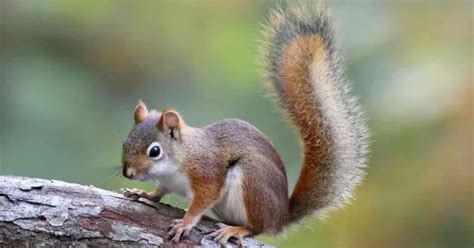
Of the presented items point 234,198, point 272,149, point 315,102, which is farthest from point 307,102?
point 234,198

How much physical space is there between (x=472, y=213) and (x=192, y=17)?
156 cm

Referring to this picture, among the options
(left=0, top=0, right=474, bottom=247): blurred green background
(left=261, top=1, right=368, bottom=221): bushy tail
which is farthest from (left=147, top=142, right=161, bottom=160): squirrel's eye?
(left=0, top=0, right=474, bottom=247): blurred green background

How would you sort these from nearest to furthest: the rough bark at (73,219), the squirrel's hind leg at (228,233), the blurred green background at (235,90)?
the rough bark at (73,219) < the squirrel's hind leg at (228,233) < the blurred green background at (235,90)

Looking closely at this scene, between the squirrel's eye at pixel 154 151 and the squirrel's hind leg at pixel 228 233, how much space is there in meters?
0.22

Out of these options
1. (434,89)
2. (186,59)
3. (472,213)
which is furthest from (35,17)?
(472,213)

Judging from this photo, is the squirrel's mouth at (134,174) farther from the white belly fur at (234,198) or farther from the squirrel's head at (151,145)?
the white belly fur at (234,198)

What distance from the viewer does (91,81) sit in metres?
3.85

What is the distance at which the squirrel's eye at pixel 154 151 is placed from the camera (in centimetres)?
222

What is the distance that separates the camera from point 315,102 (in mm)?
2359

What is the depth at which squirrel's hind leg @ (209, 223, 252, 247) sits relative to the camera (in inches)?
85.4

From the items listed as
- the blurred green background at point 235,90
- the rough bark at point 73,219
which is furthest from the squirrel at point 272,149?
the blurred green background at point 235,90

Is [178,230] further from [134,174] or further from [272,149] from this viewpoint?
[272,149]

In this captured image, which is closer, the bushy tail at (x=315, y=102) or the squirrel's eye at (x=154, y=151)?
the squirrel's eye at (x=154, y=151)

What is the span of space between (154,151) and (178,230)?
222 millimetres
